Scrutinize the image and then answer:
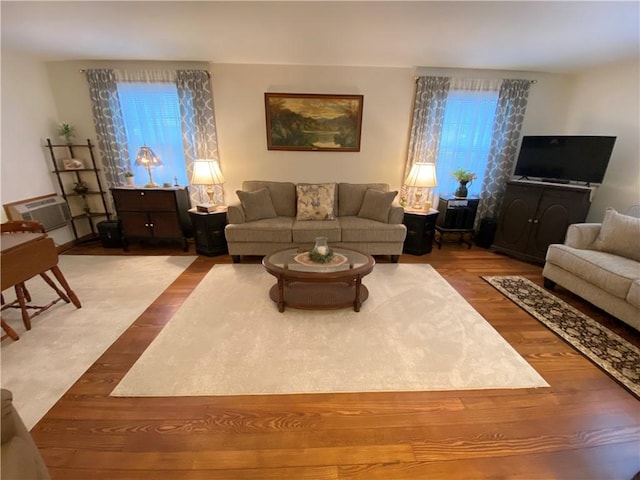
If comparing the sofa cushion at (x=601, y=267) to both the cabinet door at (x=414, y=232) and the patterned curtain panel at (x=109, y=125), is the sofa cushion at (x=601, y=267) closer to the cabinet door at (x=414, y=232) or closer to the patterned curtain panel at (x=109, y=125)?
the cabinet door at (x=414, y=232)

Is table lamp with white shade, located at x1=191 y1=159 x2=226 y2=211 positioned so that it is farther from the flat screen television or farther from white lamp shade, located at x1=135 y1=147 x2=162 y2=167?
the flat screen television

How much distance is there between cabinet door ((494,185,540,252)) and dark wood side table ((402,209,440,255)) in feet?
3.25

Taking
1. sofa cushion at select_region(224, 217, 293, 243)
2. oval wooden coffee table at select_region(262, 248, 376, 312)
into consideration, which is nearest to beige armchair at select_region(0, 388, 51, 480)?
oval wooden coffee table at select_region(262, 248, 376, 312)

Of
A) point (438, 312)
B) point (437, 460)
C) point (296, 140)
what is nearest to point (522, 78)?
point (296, 140)

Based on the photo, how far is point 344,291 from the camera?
2.60 meters

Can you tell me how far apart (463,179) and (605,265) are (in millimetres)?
1896

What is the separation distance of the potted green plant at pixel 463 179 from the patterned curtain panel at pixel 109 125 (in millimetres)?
4788

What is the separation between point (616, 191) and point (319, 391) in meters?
4.27

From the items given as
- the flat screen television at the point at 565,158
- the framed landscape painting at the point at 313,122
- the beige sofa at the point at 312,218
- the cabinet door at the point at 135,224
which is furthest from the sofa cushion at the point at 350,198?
the cabinet door at the point at 135,224

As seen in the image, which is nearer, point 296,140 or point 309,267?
point 309,267

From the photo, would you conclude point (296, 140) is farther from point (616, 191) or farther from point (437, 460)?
point (616, 191)

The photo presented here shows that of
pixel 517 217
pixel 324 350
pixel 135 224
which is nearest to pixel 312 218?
pixel 324 350

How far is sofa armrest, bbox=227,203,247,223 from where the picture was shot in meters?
3.34

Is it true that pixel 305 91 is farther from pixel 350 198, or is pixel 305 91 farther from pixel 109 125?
pixel 109 125
